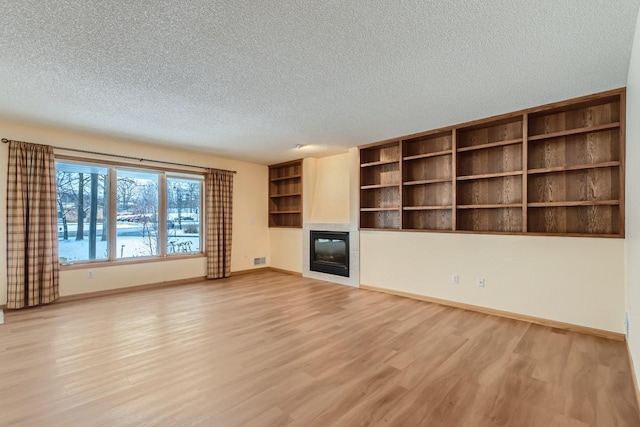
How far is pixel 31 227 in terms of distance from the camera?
3928 mm

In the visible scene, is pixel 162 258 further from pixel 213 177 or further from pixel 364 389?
pixel 364 389

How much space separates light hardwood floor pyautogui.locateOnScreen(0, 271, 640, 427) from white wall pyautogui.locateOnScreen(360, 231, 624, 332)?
25cm

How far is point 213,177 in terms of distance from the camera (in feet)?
19.1

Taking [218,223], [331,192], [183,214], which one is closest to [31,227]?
[183,214]

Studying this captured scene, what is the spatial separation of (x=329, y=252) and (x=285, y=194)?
1.81 metres

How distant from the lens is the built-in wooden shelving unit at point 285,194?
6.57m

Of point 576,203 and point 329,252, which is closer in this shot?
point 576,203

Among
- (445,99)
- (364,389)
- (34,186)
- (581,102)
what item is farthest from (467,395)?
(34,186)

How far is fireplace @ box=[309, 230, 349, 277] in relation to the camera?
17.9 ft

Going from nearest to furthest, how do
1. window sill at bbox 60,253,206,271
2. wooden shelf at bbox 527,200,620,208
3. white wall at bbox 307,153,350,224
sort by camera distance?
wooden shelf at bbox 527,200,620,208 → window sill at bbox 60,253,206,271 → white wall at bbox 307,153,350,224

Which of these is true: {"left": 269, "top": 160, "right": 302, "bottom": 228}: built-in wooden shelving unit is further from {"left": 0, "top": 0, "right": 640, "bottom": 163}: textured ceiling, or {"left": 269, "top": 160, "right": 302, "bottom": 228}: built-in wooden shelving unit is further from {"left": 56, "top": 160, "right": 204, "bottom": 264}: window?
{"left": 0, "top": 0, "right": 640, "bottom": 163}: textured ceiling

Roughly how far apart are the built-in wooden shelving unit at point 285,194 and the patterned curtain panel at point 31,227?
3845mm

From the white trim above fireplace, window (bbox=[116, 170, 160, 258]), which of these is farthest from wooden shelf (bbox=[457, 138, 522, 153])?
window (bbox=[116, 170, 160, 258])

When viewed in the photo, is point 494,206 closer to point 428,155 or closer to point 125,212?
point 428,155
